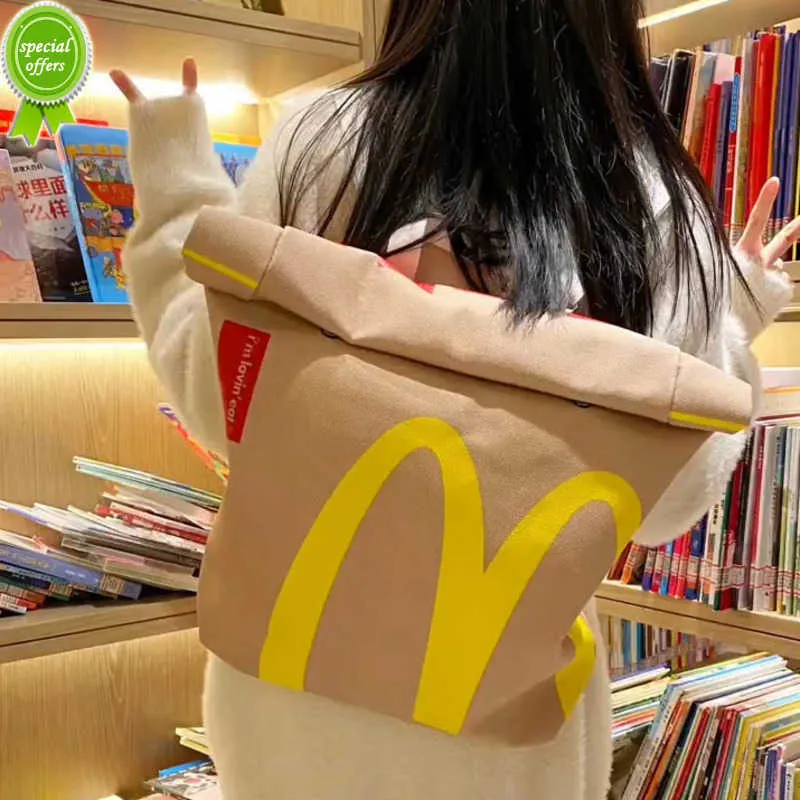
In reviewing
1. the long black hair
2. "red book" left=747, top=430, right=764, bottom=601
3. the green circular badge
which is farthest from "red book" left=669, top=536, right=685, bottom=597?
the green circular badge

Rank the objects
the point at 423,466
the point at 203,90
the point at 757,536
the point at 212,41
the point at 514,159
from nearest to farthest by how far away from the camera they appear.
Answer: the point at 423,466 → the point at 514,159 → the point at 757,536 → the point at 212,41 → the point at 203,90

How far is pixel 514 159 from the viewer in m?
0.91

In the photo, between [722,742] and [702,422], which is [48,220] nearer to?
[702,422]

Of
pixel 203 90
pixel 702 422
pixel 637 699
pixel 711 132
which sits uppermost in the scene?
pixel 203 90

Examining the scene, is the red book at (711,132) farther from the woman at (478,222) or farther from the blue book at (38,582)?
the blue book at (38,582)

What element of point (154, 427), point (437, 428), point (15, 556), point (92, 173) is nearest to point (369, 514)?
point (437, 428)

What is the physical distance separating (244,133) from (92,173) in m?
0.45

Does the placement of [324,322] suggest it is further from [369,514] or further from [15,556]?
[15,556]

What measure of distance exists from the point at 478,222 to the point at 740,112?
70 centimetres

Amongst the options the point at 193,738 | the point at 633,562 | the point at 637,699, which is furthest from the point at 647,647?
the point at 193,738

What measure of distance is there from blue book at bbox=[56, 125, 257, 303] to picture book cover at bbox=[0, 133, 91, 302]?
11 mm

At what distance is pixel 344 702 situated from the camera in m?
0.85

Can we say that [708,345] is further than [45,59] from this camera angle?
No

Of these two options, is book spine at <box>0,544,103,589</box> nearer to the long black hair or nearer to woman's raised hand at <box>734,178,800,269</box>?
the long black hair
